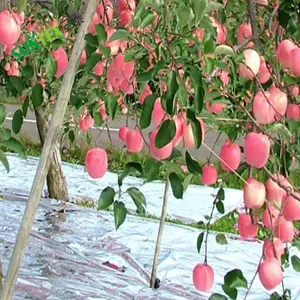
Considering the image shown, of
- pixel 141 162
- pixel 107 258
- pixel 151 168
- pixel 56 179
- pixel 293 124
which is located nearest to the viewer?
pixel 151 168

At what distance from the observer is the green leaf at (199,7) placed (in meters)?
0.78

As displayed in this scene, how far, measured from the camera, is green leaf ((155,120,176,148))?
2.50 feet

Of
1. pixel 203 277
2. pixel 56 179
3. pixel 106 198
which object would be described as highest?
pixel 106 198

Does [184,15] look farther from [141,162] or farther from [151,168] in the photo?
[141,162]

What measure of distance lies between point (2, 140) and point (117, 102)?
183 mm

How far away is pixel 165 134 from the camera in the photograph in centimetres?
76

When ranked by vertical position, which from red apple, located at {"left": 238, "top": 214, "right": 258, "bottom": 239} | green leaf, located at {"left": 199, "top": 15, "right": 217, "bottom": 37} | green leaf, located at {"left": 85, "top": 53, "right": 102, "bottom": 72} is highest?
green leaf, located at {"left": 199, "top": 15, "right": 217, "bottom": 37}

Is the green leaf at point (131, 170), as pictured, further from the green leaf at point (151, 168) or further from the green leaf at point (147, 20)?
the green leaf at point (147, 20)

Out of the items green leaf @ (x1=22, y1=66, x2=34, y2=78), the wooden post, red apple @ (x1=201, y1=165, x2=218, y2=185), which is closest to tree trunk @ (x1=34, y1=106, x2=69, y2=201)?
green leaf @ (x1=22, y1=66, x2=34, y2=78)

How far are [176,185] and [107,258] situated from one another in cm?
178

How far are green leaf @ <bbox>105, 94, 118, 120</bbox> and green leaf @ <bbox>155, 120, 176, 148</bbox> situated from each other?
5.1 inches

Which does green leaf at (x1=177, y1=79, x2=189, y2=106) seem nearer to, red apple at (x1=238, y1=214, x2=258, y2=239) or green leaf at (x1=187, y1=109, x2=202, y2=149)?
green leaf at (x1=187, y1=109, x2=202, y2=149)

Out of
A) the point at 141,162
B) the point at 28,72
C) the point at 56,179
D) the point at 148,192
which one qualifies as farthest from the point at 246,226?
the point at 148,192

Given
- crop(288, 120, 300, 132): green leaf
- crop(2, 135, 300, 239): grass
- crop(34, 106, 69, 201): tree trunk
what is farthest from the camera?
crop(34, 106, 69, 201): tree trunk
